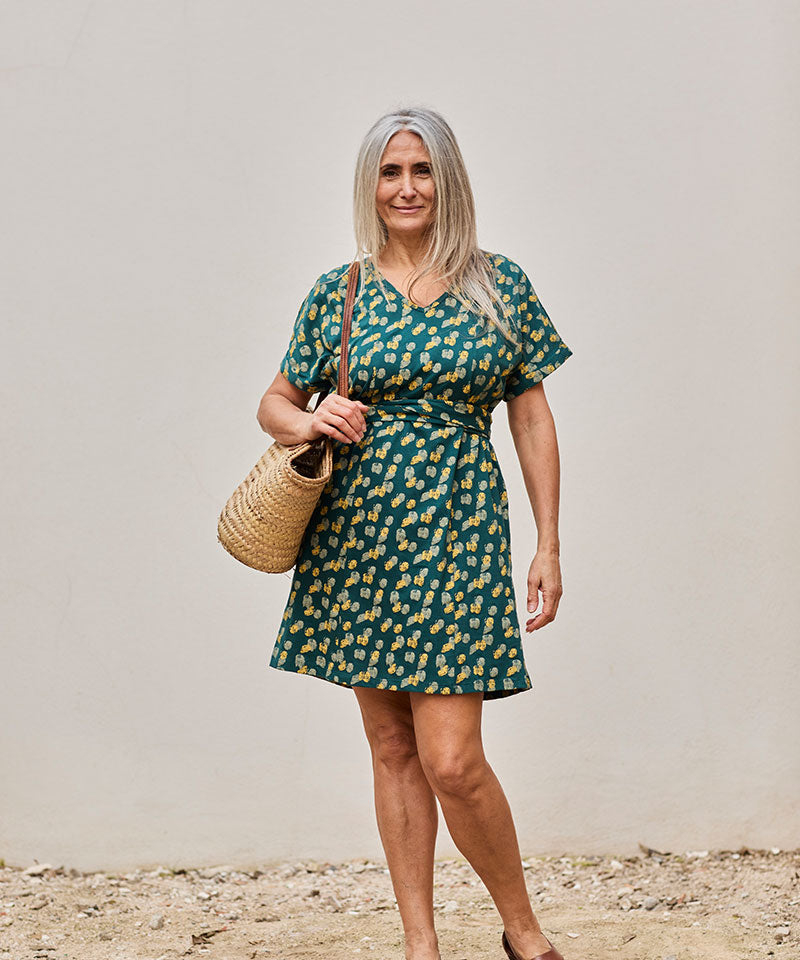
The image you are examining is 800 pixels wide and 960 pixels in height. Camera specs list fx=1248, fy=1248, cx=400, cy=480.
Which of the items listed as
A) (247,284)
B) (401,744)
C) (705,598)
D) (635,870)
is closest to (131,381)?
(247,284)

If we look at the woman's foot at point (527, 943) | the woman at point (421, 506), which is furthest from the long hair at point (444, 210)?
the woman's foot at point (527, 943)

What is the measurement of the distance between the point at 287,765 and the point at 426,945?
1315mm

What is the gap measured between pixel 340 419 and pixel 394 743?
2.52ft

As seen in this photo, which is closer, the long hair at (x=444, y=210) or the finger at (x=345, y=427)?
the finger at (x=345, y=427)

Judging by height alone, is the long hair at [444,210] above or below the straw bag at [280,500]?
above

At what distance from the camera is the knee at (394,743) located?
2826 mm

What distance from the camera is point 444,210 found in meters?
2.75

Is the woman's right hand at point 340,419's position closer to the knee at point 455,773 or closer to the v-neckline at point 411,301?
the v-neckline at point 411,301

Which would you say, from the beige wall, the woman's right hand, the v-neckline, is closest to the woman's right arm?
the woman's right hand

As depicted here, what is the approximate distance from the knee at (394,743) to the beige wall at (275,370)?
1.23m

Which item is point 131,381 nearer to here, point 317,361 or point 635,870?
point 317,361

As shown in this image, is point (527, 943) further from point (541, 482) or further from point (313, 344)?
point (313, 344)

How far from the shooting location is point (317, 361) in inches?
111

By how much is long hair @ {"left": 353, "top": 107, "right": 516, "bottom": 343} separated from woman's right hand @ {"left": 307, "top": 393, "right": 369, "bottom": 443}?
308mm
